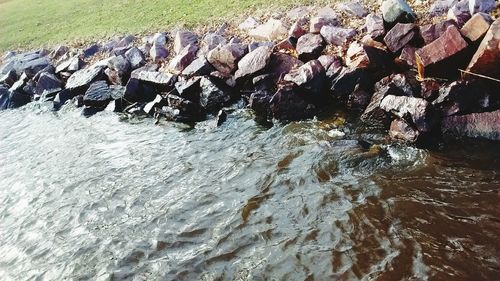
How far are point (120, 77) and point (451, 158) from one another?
11810 millimetres

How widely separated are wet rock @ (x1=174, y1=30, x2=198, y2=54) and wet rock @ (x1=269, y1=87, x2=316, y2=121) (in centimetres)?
591

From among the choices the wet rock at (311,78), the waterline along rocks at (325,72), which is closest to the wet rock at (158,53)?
the waterline along rocks at (325,72)

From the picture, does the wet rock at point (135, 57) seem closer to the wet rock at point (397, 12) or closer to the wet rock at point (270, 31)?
the wet rock at point (270, 31)

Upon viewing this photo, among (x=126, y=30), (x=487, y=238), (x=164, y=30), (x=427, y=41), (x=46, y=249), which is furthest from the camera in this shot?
(x=126, y=30)

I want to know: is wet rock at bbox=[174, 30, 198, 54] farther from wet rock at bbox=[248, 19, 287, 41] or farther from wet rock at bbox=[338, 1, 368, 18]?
wet rock at bbox=[338, 1, 368, 18]

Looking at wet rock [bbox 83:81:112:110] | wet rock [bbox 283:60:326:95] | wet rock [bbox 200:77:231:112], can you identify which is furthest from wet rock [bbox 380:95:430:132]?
wet rock [bbox 83:81:112:110]

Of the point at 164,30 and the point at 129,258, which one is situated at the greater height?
the point at 164,30

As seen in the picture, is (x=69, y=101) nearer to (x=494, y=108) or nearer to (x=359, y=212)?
(x=359, y=212)

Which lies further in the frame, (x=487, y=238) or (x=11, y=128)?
(x=11, y=128)

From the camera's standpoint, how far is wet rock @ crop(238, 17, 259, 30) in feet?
51.0

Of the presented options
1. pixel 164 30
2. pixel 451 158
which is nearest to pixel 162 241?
pixel 451 158

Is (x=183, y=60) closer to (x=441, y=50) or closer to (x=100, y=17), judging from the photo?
(x=441, y=50)

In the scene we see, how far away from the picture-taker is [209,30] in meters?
16.8

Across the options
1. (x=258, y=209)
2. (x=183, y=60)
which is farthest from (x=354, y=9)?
(x=258, y=209)
